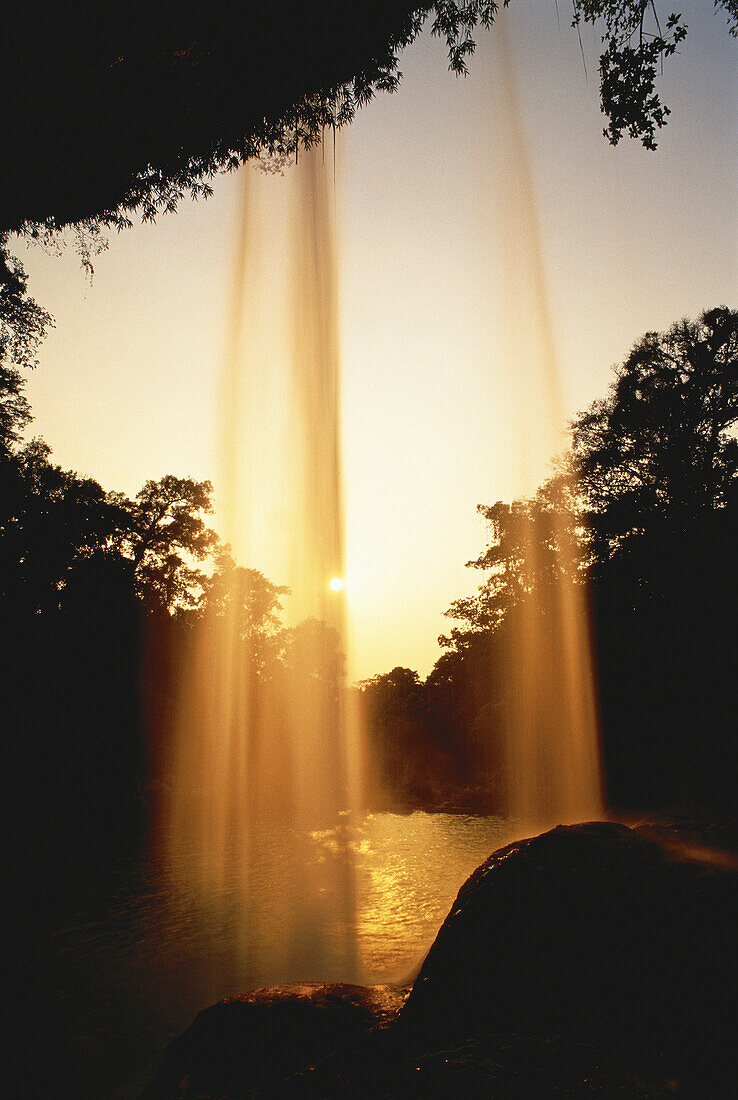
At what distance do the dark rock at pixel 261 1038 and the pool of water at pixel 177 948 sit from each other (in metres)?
1.99

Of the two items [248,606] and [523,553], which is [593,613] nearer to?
[523,553]

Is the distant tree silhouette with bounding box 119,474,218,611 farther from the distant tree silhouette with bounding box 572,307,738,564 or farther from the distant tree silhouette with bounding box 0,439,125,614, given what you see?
the distant tree silhouette with bounding box 572,307,738,564

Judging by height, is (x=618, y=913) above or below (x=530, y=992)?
above

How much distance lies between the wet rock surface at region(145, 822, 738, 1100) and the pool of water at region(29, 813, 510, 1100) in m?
2.58

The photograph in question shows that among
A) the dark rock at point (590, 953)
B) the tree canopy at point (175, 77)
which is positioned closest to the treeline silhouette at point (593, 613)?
the tree canopy at point (175, 77)

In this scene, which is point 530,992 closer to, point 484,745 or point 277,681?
point 484,745

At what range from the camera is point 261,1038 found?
4.65 meters

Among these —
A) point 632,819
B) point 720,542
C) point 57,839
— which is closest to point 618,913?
point 632,819

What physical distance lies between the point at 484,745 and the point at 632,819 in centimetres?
1824

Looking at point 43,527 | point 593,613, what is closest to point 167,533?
point 43,527

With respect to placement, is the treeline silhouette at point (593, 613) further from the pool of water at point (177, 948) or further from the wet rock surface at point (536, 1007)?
the wet rock surface at point (536, 1007)

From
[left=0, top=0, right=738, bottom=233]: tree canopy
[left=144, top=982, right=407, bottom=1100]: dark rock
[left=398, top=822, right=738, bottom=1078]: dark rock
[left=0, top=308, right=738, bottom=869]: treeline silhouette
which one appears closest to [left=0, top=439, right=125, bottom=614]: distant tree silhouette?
[left=0, top=308, right=738, bottom=869]: treeline silhouette

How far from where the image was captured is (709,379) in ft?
71.5

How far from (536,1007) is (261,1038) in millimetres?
2566
